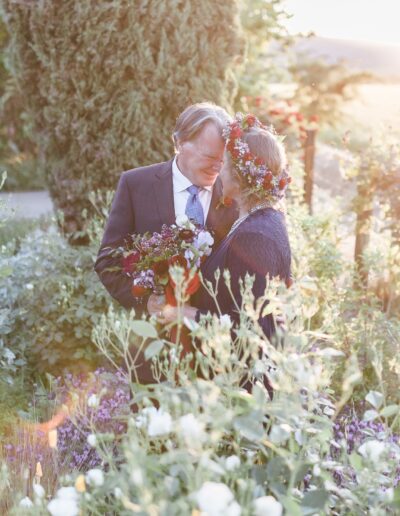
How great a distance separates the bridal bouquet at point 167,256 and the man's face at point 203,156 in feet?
1.61

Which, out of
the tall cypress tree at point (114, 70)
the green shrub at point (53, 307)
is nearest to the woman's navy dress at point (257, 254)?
the green shrub at point (53, 307)

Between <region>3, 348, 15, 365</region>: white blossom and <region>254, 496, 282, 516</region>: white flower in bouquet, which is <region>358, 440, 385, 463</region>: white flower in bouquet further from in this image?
<region>3, 348, 15, 365</region>: white blossom

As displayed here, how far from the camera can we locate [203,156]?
3.11 m

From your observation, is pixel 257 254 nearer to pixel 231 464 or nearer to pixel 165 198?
pixel 165 198

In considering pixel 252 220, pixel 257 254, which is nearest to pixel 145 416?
pixel 257 254

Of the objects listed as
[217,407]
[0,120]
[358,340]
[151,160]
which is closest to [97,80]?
[151,160]

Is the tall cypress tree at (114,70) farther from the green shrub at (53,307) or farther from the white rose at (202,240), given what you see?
the white rose at (202,240)

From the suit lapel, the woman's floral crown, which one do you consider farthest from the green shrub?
the woman's floral crown

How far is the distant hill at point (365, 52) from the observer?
1930 centimetres

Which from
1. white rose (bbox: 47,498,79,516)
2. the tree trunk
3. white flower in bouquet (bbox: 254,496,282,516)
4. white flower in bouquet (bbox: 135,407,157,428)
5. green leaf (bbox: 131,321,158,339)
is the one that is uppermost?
green leaf (bbox: 131,321,158,339)

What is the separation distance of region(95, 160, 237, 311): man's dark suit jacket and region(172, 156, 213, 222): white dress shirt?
0.07ft

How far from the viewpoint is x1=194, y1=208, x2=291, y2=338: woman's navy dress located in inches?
101

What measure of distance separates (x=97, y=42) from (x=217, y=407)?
4.19 meters

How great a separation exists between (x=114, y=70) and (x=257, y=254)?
3.10 metres
